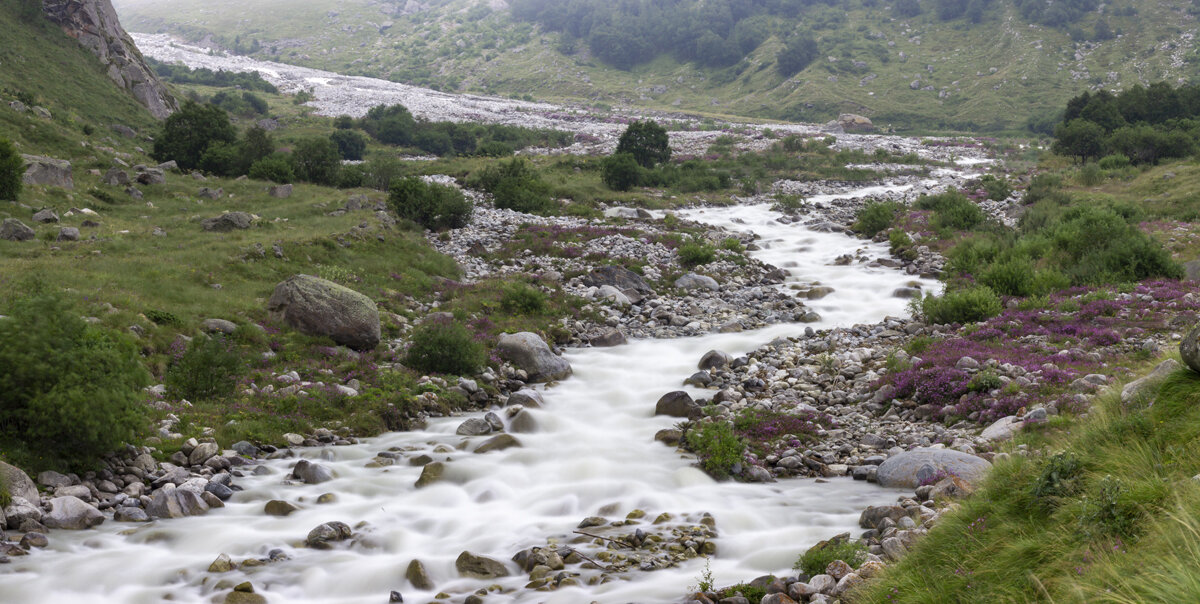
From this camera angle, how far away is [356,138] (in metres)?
54.0

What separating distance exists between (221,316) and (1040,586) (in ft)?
53.0

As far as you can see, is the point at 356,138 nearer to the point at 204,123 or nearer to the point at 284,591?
the point at 204,123

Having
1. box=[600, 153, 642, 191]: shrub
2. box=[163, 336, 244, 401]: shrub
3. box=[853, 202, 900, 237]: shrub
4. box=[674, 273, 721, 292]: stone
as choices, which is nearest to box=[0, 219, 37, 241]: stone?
box=[163, 336, 244, 401]: shrub

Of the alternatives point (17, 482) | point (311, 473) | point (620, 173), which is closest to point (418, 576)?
point (311, 473)

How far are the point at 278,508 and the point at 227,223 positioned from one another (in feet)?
56.7

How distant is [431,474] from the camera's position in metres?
11.2

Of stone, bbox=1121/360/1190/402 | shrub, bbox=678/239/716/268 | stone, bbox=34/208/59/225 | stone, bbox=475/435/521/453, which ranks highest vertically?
stone, bbox=1121/360/1190/402

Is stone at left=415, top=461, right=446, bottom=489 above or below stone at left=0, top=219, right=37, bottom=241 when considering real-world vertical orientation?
below

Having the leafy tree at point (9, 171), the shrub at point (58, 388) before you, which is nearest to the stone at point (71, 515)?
the shrub at point (58, 388)

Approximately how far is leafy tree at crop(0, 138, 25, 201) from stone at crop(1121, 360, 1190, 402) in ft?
93.8

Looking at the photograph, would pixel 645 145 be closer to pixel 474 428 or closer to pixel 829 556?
pixel 474 428

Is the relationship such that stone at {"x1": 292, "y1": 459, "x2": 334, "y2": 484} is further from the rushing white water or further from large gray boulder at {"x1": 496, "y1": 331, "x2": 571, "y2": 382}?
large gray boulder at {"x1": 496, "y1": 331, "x2": 571, "y2": 382}

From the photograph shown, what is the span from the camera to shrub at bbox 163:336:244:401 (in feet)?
42.9

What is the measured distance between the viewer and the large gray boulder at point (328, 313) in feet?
53.4
